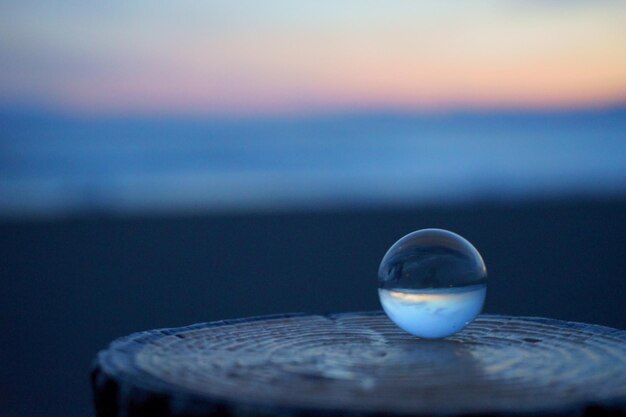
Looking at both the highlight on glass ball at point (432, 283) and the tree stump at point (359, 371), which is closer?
the tree stump at point (359, 371)

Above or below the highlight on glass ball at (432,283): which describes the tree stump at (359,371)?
below

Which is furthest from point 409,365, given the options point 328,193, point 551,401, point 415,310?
point 328,193

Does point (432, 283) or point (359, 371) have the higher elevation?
point (432, 283)

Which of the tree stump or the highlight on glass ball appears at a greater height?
the highlight on glass ball

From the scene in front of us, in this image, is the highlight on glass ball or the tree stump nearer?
the tree stump

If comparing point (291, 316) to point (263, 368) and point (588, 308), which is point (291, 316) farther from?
point (588, 308)

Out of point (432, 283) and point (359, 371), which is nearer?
point (359, 371)
